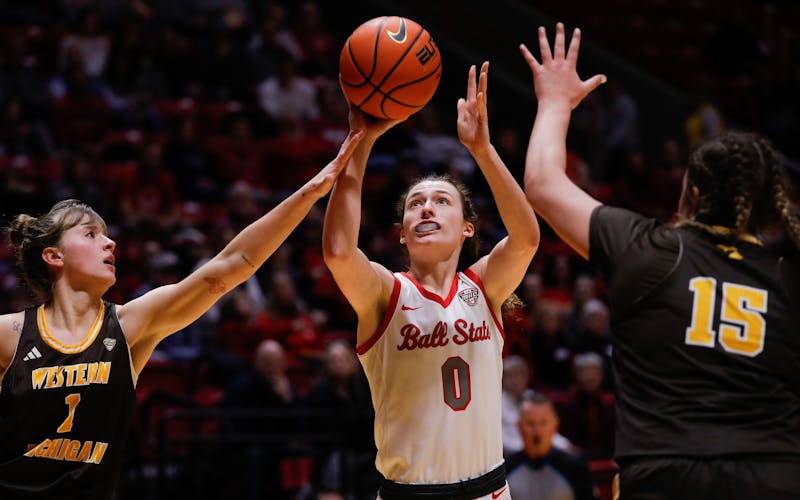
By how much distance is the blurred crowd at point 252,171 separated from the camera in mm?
8375

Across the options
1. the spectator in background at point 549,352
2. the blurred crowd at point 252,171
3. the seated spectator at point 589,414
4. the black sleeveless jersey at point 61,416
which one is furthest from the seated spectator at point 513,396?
the black sleeveless jersey at point 61,416

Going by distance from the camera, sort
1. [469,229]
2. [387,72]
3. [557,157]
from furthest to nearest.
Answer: [469,229] → [387,72] → [557,157]

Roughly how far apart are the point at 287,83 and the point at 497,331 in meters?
8.62

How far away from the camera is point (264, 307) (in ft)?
30.6

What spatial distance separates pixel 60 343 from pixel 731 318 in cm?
243

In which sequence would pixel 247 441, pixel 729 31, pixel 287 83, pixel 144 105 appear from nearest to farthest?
pixel 247 441 < pixel 144 105 < pixel 287 83 < pixel 729 31

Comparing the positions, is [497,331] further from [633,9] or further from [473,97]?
[633,9]

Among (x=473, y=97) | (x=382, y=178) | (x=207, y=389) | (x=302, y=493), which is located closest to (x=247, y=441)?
(x=302, y=493)

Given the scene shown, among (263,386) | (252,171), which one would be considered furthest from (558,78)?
(252,171)

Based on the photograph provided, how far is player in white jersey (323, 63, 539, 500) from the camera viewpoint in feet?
13.5

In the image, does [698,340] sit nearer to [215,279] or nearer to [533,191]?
[533,191]

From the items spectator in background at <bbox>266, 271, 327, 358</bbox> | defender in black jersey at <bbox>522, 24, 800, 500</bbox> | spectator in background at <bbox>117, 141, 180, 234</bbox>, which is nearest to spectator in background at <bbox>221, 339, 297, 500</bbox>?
spectator in background at <bbox>266, 271, 327, 358</bbox>

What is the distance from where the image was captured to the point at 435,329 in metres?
4.25

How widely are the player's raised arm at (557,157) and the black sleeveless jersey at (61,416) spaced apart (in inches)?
71.1
